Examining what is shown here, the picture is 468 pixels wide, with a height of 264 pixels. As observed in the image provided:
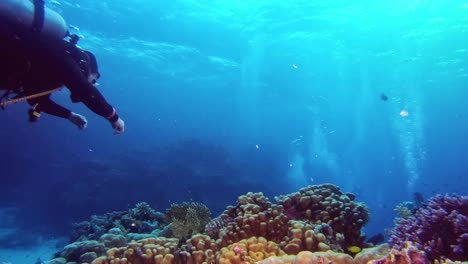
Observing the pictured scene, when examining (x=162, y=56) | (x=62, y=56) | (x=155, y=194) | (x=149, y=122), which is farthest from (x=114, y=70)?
(x=149, y=122)

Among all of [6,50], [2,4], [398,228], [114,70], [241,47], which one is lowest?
[398,228]

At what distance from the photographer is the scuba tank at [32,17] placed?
443cm

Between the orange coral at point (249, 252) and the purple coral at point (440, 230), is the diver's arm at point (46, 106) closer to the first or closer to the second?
the orange coral at point (249, 252)

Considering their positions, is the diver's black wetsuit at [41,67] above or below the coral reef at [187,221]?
above

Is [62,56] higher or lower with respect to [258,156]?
lower

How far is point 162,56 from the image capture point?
42.0m

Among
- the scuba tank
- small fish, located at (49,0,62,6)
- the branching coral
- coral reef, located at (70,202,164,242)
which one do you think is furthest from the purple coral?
small fish, located at (49,0,62,6)

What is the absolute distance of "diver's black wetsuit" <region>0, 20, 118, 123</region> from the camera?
4391 mm

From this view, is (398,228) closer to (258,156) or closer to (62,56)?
(62,56)

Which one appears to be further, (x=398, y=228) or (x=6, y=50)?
(x=398, y=228)

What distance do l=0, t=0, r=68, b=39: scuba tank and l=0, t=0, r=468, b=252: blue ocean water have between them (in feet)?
29.4

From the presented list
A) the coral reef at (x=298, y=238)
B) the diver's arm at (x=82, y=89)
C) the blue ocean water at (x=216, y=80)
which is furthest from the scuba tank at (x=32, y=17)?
the blue ocean water at (x=216, y=80)

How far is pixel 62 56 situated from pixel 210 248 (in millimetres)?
3654

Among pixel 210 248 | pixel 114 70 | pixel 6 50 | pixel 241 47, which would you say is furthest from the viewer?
pixel 114 70
